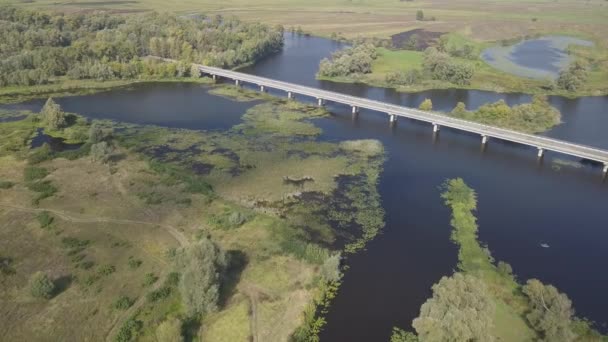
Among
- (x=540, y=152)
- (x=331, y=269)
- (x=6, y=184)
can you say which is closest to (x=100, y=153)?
(x=6, y=184)

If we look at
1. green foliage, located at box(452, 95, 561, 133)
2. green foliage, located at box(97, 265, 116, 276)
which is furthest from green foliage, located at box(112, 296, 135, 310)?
green foliage, located at box(452, 95, 561, 133)

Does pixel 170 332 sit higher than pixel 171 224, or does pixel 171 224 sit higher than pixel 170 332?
pixel 171 224

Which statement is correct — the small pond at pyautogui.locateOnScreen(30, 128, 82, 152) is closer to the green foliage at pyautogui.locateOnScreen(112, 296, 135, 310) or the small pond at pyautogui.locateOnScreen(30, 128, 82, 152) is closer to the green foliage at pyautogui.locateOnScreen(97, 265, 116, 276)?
the green foliage at pyautogui.locateOnScreen(97, 265, 116, 276)

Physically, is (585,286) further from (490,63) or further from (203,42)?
(203,42)

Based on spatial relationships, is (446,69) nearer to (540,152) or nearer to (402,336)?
(540,152)

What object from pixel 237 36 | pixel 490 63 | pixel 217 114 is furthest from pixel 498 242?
pixel 237 36

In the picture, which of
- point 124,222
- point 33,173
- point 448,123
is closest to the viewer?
point 124,222
